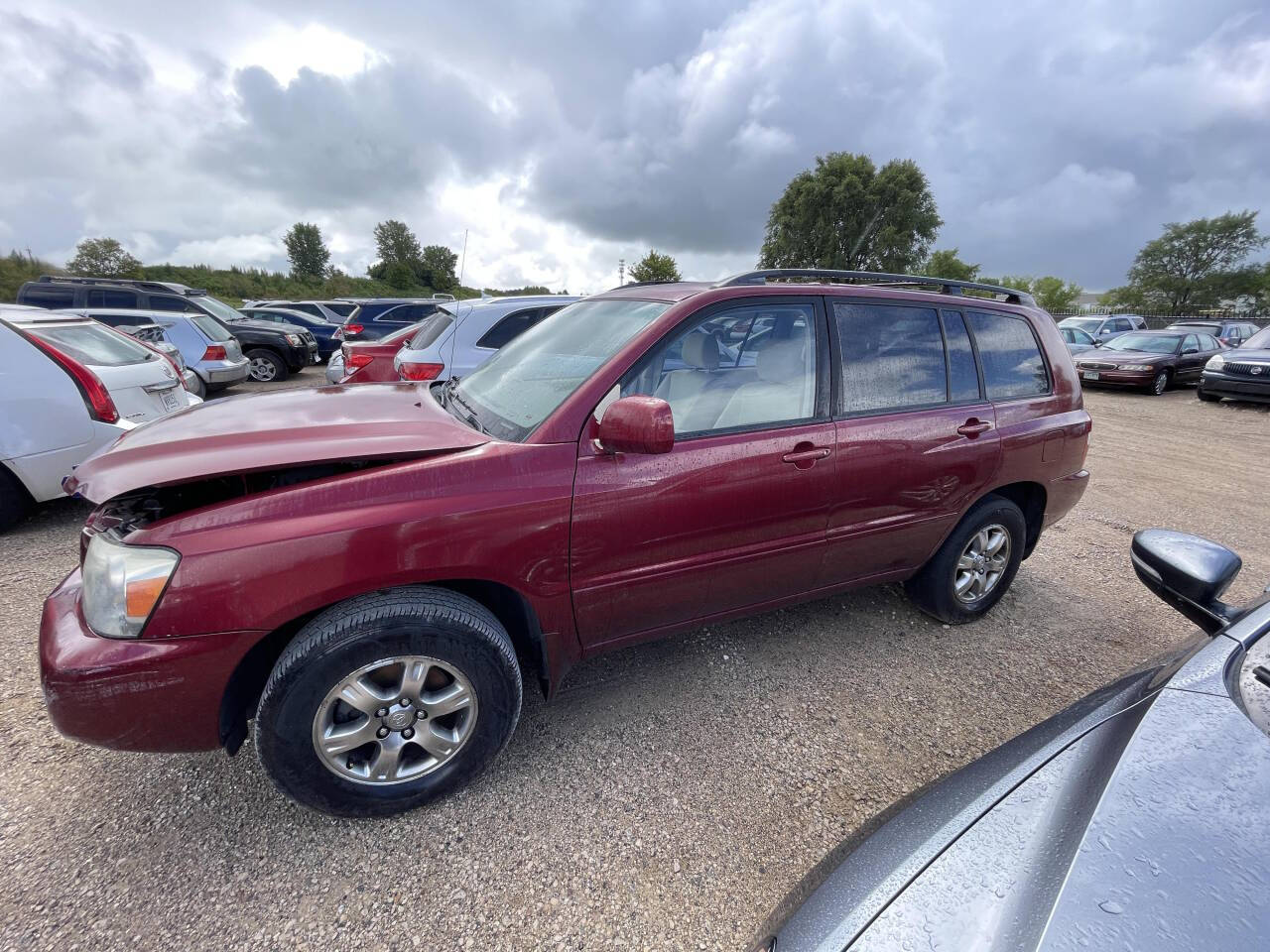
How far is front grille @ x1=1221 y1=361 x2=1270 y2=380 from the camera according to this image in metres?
10.3

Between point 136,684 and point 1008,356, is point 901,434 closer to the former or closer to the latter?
point 1008,356

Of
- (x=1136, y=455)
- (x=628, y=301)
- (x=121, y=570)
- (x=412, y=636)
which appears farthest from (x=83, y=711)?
(x=1136, y=455)

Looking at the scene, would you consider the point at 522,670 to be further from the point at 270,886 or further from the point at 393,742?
the point at 270,886

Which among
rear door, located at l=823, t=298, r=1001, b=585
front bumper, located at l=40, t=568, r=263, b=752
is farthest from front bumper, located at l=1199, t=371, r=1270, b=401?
front bumper, located at l=40, t=568, r=263, b=752

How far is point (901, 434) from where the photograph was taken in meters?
2.51

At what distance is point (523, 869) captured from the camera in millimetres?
1732

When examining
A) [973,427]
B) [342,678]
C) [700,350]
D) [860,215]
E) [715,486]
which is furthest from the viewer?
[860,215]

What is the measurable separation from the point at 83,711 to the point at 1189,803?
2.50 m

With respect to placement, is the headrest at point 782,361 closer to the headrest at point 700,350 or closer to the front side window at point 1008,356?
the headrest at point 700,350

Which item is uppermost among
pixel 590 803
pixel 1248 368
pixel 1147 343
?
pixel 1147 343

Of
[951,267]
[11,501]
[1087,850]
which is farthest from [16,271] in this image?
[951,267]

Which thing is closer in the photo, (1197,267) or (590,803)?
(590,803)

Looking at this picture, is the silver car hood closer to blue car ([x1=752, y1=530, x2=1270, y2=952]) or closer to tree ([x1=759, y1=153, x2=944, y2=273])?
blue car ([x1=752, y1=530, x2=1270, y2=952])

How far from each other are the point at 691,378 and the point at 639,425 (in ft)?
1.98
